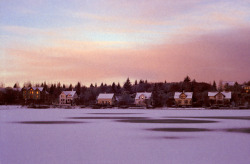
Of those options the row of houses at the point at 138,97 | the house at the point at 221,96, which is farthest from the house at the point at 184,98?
the house at the point at 221,96

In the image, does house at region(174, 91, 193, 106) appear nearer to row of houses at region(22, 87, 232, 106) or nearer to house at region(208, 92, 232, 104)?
row of houses at region(22, 87, 232, 106)

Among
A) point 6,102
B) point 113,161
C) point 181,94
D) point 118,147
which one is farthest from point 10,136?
point 6,102

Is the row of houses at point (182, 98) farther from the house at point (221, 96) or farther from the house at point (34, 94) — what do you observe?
the house at point (34, 94)

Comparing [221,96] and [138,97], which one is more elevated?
→ [138,97]

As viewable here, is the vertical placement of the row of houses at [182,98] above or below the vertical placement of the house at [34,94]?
below

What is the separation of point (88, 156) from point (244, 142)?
8.82m

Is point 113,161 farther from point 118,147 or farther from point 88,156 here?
point 118,147

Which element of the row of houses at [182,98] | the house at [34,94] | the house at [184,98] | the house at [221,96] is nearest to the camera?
the row of houses at [182,98]

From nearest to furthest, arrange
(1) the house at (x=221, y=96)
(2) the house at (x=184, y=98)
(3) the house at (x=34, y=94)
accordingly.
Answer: (1) the house at (x=221, y=96), (2) the house at (x=184, y=98), (3) the house at (x=34, y=94)

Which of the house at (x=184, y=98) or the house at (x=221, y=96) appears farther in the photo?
the house at (x=184, y=98)

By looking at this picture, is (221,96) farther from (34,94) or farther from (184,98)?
(34,94)

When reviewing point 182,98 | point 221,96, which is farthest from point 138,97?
point 221,96

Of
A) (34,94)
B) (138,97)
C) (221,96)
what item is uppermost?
(34,94)

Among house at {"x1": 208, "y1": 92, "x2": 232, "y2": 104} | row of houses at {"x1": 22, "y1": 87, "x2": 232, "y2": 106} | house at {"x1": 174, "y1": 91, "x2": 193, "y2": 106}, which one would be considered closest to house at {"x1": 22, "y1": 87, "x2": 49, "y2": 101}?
row of houses at {"x1": 22, "y1": 87, "x2": 232, "y2": 106}
